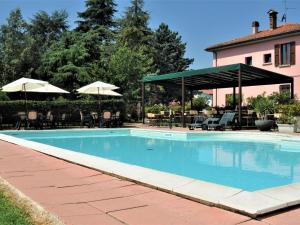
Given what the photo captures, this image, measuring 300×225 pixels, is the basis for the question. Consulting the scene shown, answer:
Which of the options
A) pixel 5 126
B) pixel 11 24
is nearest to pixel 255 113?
pixel 5 126

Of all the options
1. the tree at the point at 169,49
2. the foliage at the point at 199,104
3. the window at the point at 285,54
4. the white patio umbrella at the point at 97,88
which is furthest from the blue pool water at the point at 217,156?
the tree at the point at 169,49

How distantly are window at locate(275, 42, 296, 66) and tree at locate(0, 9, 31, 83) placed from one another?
73.1ft

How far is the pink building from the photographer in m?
25.9

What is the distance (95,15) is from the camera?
43.0 m

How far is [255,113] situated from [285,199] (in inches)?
593

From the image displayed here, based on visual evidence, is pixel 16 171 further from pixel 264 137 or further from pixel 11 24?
pixel 11 24

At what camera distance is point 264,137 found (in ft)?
47.0

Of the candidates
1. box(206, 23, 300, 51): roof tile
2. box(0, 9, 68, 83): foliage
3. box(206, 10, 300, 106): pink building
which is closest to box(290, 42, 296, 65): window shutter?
box(206, 10, 300, 106): pink building

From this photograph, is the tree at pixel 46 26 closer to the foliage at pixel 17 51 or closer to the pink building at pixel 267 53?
the foliage at pixel 17 51

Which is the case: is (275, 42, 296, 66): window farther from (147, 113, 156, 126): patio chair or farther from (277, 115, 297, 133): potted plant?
(277, 115, 297, 133): potted plant

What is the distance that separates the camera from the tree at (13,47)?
37.2 m

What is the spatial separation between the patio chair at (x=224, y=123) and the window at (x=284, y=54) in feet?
35.4

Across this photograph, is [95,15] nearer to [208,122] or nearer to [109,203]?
[208,122]

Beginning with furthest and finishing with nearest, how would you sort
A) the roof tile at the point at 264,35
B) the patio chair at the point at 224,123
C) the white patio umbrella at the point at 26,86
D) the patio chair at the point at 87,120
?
the roof tile at the point at 264,35
the patio chair at the point at 87,120
the white patio umbrella at the point at 26,86
the patio chair at the point at 224,123
